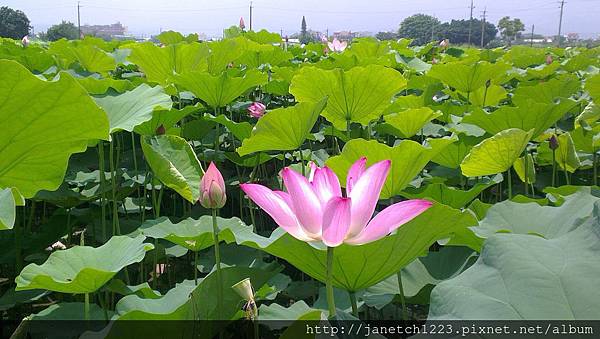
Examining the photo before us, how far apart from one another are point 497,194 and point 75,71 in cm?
178

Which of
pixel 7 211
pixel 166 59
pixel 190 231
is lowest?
pixel 190 231

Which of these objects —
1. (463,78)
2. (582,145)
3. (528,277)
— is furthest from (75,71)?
(528,277)

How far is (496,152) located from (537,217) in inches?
15.7

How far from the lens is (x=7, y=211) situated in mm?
760

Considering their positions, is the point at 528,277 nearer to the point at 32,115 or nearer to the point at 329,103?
the point at 32,115

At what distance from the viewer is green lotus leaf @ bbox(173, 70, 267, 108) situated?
189cm

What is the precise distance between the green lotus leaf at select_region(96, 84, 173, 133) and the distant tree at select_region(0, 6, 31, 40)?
26473 mm

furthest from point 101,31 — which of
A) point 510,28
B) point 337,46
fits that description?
point 337,46

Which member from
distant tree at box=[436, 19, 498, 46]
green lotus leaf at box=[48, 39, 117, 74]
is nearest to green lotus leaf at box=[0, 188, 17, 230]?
green lotus leaf at box=[48, 39, 117, 74]

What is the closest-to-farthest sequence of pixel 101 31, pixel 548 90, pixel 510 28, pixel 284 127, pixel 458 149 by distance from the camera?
1. pixel 284 127
2. pixel 458 149
3. pixel 548 90
4. pixel 510 28
5. pixel 101 31

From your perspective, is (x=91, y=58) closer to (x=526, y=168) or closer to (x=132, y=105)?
(x=132, y=105)

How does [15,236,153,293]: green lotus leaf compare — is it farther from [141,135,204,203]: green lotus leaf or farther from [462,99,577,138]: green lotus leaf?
[462,99,577,138]: green lotus leaf

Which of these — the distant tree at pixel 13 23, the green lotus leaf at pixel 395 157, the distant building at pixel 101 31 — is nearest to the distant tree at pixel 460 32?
the distant building at pixel 101 31

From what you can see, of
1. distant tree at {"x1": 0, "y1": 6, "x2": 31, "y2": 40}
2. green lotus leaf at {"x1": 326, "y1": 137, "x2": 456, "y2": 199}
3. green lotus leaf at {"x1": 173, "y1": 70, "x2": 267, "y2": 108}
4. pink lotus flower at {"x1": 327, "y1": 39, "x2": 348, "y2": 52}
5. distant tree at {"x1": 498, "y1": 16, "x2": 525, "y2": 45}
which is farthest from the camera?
distant tree at {"x1": 498, "y1": 16, "x2": 525, "y2": 45}
